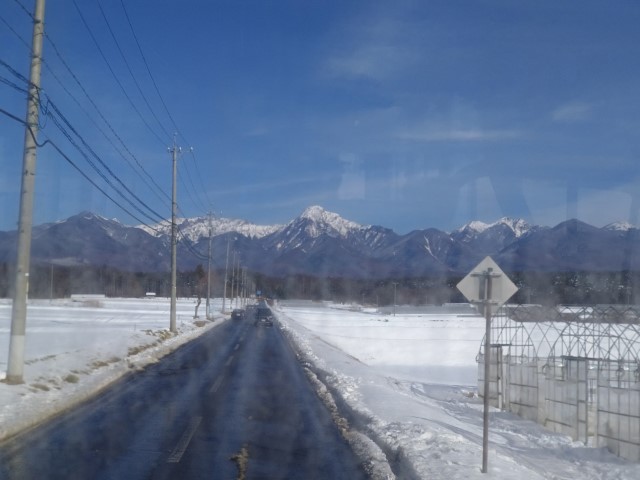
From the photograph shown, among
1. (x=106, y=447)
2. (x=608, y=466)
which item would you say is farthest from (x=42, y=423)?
(x=608, y=466)

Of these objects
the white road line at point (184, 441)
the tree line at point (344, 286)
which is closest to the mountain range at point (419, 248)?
the tree line at point (344, 286)

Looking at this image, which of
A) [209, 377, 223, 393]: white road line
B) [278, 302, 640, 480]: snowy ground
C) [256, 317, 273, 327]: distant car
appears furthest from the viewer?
[256, 317, 273, 327]: distant car

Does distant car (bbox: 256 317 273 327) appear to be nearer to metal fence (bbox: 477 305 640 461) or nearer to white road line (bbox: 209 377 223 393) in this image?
metal fence (bbox: 477 305 640 461)

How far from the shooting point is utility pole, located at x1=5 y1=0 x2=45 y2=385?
52.0ft

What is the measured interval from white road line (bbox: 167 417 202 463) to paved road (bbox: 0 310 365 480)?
2cm

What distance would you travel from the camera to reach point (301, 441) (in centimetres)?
1146

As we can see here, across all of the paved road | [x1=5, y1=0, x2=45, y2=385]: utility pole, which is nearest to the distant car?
the paved road

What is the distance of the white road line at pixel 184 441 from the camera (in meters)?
9.79

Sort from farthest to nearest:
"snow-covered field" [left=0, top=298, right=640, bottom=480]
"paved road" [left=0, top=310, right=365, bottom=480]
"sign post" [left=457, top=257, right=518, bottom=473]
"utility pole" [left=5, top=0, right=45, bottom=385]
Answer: "utility pole" [left=5, top=0, right=45, bottom=385], "snow-covered field" [left=0, top=298, right=640, bottom=480], "sign post" [left=457, top=257, right=518, bottom=473], "paved road" [left=0, top=310, right=365, bottom=480]

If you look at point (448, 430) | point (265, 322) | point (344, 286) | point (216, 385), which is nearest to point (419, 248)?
point (344, 286)

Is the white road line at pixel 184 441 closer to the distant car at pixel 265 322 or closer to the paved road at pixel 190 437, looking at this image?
the paved road at pixel 190 437

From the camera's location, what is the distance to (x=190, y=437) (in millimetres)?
11375

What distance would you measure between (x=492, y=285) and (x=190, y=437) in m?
5.41

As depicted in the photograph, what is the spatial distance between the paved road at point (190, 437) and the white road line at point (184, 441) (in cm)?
2
